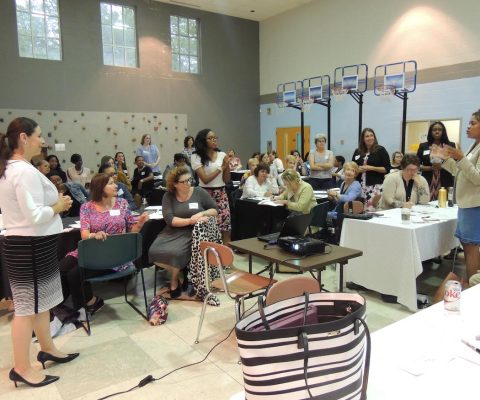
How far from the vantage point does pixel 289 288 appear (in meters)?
1.88

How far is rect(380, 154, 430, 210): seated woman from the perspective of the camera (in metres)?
4.07

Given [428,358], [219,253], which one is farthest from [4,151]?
[428,358]

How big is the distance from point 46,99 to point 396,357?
8992 mm

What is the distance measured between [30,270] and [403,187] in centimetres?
341

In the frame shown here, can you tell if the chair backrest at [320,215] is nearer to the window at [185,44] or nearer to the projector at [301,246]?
the projector at [301,246]

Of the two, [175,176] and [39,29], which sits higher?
[39,29]

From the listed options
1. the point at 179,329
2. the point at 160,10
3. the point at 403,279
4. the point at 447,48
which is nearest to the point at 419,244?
the point at 403,279

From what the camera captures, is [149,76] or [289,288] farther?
[149,76]

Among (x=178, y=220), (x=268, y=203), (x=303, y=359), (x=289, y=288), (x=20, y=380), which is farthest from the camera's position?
(x=268, y=203)

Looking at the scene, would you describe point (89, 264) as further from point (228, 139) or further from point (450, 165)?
point (228, 139)

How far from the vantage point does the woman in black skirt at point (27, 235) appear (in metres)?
2.13

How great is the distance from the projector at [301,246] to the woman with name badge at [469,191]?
1.19 metres

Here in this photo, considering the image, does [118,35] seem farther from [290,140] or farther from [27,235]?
[27,235]

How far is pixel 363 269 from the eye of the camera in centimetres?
360
